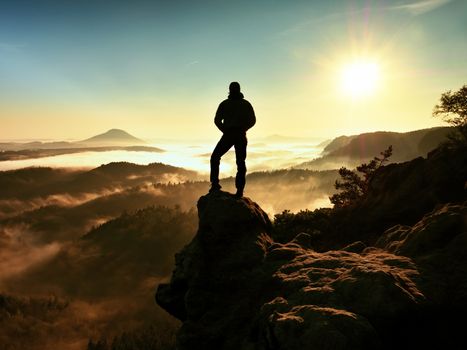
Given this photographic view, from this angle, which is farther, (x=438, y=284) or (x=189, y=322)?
(x=189, y=322)

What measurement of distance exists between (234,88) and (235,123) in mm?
1406

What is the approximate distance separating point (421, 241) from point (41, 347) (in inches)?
8520

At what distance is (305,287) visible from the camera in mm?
9133

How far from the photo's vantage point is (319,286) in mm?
9016

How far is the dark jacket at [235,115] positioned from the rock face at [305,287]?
8.57ft

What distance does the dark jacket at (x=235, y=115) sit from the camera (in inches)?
543

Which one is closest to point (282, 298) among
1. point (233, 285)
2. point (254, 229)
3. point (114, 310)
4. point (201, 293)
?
point (233, 285)

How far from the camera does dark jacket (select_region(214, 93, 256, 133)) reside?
45.3 ft

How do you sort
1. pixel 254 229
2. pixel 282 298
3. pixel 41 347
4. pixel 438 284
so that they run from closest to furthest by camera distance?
pixel 438 284, pixel 282 298, pixel 254 229, pixel 41 347

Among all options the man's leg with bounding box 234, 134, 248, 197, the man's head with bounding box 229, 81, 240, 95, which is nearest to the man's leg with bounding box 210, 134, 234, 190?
the man's leg with bounding box 234, 134, 248, 197

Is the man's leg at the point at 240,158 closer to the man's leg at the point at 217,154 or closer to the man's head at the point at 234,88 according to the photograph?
the man's leg at the point at 217,154

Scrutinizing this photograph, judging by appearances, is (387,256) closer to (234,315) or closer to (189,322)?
(234,315)

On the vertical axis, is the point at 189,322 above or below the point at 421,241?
below

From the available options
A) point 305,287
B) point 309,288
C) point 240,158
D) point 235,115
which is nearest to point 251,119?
point 235,115
